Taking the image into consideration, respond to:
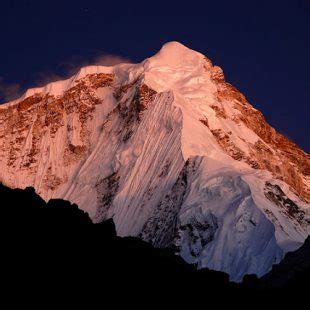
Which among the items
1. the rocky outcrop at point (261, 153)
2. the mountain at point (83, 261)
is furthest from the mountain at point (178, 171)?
the mountain at point (83, 261)

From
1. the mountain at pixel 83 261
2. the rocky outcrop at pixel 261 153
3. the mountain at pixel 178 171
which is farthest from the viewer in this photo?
the rocky outcrop at pixel 261 153

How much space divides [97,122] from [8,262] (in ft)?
500

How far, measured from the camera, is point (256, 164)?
565ft

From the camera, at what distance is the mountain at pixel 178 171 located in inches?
5049

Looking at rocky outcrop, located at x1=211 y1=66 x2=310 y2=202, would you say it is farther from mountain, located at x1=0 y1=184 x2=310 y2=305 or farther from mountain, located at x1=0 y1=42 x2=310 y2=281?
mountain, located at x1=0 y1=184 x2=310 y2=305

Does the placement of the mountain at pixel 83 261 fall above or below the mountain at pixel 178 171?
below

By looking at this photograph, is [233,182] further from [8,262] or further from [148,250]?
[8,262]

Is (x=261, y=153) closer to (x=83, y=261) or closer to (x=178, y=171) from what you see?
(x=178, y=171)

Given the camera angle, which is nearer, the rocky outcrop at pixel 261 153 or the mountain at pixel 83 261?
the mountain at pixel 83 261

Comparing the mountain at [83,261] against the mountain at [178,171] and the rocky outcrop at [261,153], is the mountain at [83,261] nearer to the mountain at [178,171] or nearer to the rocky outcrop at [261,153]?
the mountain at [178,171]

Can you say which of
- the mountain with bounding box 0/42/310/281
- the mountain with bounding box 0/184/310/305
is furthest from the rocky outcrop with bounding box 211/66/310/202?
the mountain with bounding box 0/184/310/305

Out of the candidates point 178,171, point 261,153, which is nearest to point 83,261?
point 178,171

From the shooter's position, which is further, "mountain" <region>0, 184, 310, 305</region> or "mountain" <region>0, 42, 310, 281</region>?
"mountain" <region>0, 42, 310, 281</region>

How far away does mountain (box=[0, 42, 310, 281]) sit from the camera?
128m
